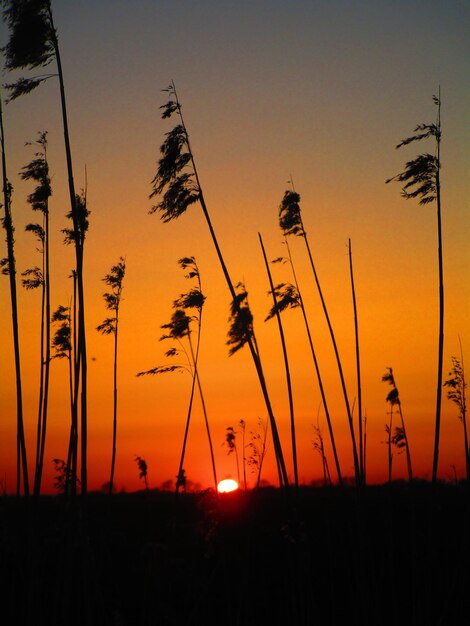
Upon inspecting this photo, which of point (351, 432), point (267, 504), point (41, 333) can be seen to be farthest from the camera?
point (267, 504)

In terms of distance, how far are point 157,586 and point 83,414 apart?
2.14 meters

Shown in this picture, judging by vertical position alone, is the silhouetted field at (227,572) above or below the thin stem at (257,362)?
below

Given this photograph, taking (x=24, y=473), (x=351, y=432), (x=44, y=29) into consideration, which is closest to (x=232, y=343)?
(x=351, y=432)

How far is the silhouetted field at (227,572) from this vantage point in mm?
5922

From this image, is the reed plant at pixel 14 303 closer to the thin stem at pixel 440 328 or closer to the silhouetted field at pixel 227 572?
the silhouetted field at pixel 227 572

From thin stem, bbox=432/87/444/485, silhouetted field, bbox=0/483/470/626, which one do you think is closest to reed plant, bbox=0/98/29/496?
silhouetted field, bbox=0/483/470/626

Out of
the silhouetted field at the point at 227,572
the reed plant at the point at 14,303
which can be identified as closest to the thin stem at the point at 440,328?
the silhouetted field at the point at 227,572

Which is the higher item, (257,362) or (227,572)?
(257,362)

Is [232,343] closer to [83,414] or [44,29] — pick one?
[83,414]

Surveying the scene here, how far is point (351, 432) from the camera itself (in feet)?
28.4

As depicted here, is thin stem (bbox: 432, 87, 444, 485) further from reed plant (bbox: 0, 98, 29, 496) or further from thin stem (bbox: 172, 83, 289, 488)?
reed plant (bbox: 0, 98, 29, 496)

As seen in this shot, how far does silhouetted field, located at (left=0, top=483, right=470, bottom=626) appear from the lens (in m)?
5.92

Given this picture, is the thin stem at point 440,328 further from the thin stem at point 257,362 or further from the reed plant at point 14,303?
the reed plant at point 14,303

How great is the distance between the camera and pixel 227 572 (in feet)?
21.9
